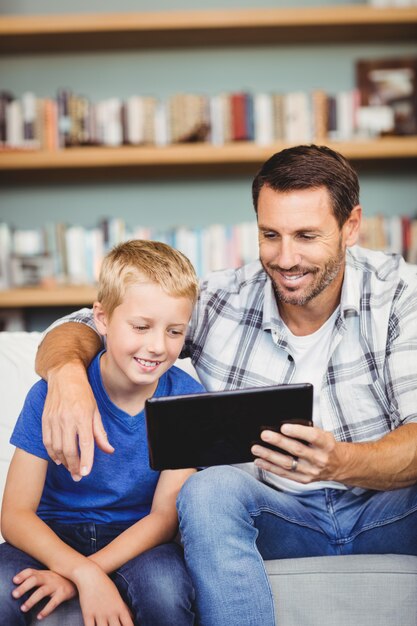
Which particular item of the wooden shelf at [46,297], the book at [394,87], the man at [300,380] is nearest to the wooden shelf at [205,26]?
the book at [394,87]

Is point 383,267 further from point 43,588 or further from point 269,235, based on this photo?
point 43,588

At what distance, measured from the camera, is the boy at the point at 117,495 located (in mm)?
1169

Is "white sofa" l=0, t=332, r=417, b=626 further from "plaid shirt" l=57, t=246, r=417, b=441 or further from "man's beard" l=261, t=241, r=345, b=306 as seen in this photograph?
"man's beard" l=261, t=241, r=345, b=306

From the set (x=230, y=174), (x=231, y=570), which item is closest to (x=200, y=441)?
(x=231, y=570)

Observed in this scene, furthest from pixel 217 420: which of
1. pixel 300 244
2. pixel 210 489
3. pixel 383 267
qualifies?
pixel 383 267

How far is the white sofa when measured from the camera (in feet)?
4.11

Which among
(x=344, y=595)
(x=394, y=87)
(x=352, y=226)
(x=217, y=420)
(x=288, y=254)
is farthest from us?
(x=394, y=87)

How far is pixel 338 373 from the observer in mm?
1481

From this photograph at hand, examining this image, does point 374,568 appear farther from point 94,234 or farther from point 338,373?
point 94,234

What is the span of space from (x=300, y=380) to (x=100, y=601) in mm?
570

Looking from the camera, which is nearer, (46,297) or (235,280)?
(235,280)

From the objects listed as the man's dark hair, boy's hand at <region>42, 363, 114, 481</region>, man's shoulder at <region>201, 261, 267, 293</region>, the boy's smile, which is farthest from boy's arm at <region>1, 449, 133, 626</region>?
the man's dark hair

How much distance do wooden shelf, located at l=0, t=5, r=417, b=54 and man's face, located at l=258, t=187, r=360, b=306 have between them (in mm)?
1516

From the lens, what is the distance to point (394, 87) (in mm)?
2984
